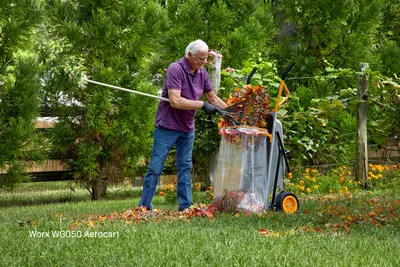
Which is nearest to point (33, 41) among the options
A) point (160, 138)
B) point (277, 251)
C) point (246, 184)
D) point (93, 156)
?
point (93, 156)

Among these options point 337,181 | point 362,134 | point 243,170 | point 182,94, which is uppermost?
point 362,134

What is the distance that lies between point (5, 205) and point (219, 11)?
464cm

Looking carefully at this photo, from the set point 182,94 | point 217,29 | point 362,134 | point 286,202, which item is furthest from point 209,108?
point 217,29

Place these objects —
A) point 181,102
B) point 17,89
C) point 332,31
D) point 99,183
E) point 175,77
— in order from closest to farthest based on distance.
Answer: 1. point 181,102
2. point 175,77
3. point 17,89
4. point 99,183
5. point 332,31

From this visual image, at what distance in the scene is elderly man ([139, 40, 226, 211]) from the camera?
21.2 ft

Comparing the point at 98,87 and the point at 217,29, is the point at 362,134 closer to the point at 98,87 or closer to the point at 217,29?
the point at 217,29

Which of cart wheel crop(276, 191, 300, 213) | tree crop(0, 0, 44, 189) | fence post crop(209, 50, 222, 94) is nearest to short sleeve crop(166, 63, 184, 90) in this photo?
cart wheel crop(276, 191, 300, 213)

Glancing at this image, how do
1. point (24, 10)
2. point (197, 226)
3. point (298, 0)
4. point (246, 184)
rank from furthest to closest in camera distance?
1. point (298, 0)
2. point (24, 10)
3. point (246, 184)
4. point (197, 226)

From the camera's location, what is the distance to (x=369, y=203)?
7.29 metres

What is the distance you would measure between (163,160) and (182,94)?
0.69m

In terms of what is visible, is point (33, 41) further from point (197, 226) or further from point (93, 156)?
point (197, 226)

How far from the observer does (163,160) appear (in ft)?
21.9

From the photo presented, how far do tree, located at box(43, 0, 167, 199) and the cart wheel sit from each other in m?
4.12

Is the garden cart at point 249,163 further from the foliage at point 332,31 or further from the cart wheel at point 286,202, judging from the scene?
the foliage at point 332,31
